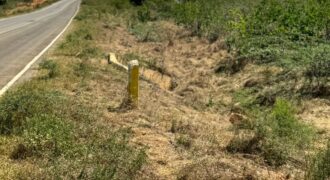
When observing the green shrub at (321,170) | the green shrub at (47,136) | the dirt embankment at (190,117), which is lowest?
the dirt embankment at (190,117)

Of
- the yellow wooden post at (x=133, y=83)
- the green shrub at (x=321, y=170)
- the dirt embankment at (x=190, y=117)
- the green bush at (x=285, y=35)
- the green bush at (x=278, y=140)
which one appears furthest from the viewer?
A: the green bush at (x=285, y=35)

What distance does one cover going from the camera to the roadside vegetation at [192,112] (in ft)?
21.2

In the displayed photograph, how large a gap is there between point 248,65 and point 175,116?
839 centimetres

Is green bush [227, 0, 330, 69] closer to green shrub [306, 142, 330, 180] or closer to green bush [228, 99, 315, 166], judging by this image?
green bush [228, 99, 315, 166]

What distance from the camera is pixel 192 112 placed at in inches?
452

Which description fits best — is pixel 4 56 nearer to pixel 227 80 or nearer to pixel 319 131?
pixel 227 80

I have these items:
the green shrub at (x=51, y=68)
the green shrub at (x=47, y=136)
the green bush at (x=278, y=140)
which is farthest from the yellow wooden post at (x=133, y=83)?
the green shrub at (x=51, y=68)

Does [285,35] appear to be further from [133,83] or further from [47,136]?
[47,136]

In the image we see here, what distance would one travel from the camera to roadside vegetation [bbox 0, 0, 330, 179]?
645 cm

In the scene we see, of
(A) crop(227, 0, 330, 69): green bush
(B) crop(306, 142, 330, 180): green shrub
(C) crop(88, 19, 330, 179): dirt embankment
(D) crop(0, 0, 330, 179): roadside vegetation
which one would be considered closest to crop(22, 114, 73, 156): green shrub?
(D) crop(0, 0, 330, 179): roadside vegetation

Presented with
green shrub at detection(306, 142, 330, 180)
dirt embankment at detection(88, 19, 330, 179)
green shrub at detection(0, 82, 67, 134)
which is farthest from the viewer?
green shrub at detection(0, 82, 67, 134)

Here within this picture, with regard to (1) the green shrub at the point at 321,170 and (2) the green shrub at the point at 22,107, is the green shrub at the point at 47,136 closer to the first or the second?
(2) the green shrub at the point at 22,107

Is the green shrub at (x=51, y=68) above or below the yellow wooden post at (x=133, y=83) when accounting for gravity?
below

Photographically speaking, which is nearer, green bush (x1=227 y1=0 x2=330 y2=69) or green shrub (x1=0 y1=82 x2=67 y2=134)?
green shrub (x1=0 y1=82 x2=67 y2=134)
